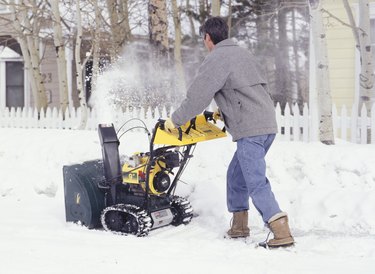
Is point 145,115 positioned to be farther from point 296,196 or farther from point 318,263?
point 318,263

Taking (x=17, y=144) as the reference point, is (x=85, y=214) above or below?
below

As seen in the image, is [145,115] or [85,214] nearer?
[85,214]

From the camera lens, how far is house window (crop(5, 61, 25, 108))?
20578mm

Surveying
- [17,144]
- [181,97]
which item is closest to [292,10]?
[181,97]

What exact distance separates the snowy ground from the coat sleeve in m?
1.11

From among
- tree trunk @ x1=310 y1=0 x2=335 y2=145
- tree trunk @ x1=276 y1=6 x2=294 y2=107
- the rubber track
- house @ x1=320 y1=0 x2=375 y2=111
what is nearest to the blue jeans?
the rubber track

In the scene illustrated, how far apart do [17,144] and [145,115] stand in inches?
119

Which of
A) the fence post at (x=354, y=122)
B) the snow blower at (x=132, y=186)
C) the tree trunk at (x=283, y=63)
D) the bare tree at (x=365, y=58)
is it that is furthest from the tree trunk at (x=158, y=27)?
the tree trunk at (x=283, y=63)

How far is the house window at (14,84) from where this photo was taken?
67.5 ft

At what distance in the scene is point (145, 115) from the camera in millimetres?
10492

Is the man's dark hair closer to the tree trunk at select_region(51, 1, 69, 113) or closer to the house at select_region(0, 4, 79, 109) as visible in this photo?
the tree trunk at select_region(51, 1, 69, 113)

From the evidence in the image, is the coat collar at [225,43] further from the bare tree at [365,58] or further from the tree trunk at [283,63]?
the tree trunk at [283,63]

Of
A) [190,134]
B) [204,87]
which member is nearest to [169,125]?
[190,134]

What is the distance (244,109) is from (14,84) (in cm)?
1743
